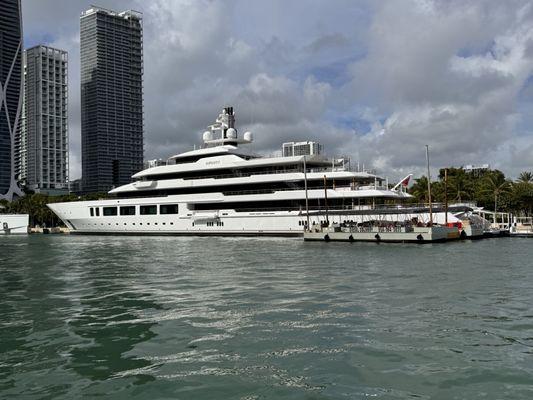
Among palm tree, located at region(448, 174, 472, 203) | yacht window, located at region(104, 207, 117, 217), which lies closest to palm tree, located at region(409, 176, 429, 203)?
palm tree, located at region(448, 174, 472, 203)

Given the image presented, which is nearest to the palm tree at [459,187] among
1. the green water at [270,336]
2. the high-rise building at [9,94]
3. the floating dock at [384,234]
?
the floating dock at [384,234]

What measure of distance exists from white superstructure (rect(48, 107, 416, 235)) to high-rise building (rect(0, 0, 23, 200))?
111786 mm

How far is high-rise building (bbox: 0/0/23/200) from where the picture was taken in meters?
151

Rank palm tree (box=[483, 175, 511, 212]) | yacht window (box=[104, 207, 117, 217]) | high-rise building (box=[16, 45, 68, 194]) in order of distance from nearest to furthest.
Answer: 1. yacht window (box=[104, 207, 117, 217])
2. palm tree (box=[483, 175, 511, 212])
3. high-rise building (box=[16, 45, 68, 194])

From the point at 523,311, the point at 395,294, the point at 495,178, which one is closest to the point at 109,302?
the point at 395,294

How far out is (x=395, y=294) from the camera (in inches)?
564

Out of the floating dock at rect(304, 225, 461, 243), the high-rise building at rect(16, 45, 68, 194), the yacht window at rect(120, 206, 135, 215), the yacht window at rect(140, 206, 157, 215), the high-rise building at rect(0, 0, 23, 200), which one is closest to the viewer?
the floating dock at rect(304, 225, 461, 243)

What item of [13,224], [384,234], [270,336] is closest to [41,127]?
[13,224]

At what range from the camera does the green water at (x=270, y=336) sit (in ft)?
23.3

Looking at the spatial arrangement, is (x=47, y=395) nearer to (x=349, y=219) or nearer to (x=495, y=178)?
(x=349, y=219)

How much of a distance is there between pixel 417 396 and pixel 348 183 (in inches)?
1542

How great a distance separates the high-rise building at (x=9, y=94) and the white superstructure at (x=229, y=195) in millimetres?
111786

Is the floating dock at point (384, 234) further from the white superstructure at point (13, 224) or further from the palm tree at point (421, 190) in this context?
the white superstructure at point (13, 224)

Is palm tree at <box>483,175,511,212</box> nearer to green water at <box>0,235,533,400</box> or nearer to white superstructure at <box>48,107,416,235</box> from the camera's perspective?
white superstructure at <box>48,107,416,235</box>
